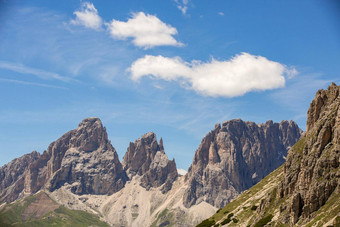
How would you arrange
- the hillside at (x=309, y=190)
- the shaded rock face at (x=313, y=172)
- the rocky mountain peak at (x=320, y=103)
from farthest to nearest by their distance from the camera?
the rocky mountain peak at (x=320, y=103)
the shaded rock face at (x=313, y=172)
the hillside at (x=309, y=190)

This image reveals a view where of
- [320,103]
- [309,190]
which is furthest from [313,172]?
[320,103]

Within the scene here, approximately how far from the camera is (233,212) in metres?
140

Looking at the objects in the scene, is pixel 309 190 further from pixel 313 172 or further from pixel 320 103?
pixel 320 103

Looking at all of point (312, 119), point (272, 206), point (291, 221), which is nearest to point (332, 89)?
point (312, 119)

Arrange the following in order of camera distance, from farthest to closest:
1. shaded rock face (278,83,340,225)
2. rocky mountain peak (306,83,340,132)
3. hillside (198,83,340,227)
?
1. rocky mountain peak (306,83,340,132)
2. shaded rock face (278,83,340,225)
3. hillside (198,83,340,227)

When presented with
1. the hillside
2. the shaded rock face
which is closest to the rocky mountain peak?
the hillside

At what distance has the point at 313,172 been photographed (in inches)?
4016

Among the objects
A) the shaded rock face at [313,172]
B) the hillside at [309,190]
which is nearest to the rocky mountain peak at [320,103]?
the hillside at [309,190]

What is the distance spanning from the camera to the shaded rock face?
93875 millimetres

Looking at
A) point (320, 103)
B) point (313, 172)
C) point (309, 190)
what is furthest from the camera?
point (320, 103)

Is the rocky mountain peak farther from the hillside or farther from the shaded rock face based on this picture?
the shaded rock face

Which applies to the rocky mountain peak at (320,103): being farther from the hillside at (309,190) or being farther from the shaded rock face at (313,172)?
the shaded rock face at (313,172)

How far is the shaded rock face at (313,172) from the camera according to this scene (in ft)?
308

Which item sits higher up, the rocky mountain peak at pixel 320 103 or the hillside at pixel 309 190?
the rocky mountain peak at pixel 320 103
